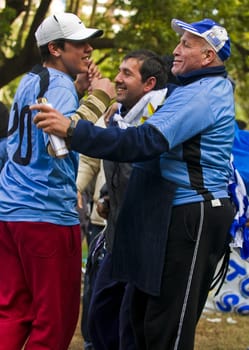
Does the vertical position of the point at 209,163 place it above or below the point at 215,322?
above

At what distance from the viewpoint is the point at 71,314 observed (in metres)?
4.69

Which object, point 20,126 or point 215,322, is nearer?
point 20,126

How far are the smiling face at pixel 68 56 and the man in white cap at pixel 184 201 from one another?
1.92ft

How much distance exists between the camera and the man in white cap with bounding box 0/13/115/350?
4508 millimetres

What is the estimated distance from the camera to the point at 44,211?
178 inches

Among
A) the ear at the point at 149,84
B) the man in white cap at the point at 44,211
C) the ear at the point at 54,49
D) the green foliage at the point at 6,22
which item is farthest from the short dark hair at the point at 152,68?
the green foliage at the point at 6,22

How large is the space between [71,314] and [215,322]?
11.4 ft

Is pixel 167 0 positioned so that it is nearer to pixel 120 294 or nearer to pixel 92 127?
pixel 120 294

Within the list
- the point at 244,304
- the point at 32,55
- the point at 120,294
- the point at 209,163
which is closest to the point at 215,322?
the point at 244,304

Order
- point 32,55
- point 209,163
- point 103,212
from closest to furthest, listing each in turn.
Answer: point 209,163 → point 103,212 → point 32,55

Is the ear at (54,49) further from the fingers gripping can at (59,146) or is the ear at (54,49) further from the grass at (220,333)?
the grass at (220,333)

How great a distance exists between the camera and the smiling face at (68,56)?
15.4 ft

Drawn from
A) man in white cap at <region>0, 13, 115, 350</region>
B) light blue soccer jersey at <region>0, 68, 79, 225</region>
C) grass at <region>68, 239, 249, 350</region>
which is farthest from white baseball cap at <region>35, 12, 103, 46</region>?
grass at <region>68, 239, 249, 350</region>

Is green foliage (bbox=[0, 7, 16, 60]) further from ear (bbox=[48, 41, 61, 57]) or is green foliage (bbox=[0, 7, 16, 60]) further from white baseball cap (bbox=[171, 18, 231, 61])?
white baseball cap (bbox=[171, 18, 231, 61])
